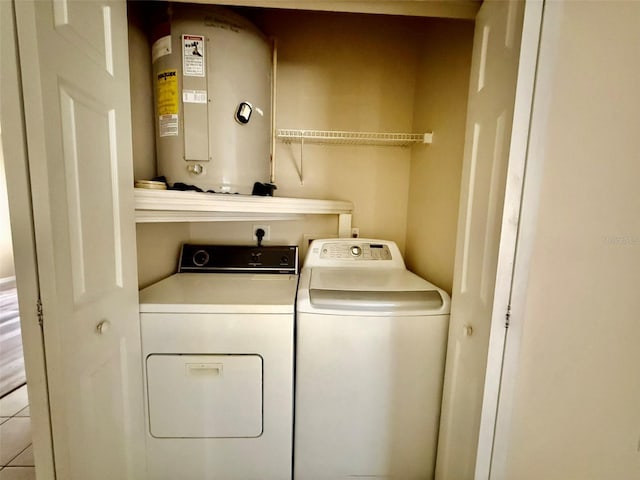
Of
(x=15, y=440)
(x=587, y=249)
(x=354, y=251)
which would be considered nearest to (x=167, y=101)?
(x=354, y=251)

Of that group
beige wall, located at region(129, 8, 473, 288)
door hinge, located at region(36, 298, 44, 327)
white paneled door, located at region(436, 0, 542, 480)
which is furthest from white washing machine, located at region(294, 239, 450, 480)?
door hinge, located at region(36, 298, 44, 327)

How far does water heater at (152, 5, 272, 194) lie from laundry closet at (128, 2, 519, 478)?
0.34m

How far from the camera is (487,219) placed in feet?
2.62

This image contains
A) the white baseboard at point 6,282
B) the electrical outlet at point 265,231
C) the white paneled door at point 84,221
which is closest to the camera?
the white paneled door at point 84,221

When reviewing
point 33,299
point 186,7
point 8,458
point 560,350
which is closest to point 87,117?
point 33,299

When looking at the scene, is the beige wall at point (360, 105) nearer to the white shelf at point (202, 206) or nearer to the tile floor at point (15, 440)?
the white shelf at point (202, 206)

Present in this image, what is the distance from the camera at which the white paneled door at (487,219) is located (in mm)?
684

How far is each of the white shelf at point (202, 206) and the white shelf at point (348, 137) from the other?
0.50m

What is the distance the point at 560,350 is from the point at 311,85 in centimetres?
196

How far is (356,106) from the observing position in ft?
5.98

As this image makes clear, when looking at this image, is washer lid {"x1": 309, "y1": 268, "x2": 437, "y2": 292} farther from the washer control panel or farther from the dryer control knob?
the dryer control knob

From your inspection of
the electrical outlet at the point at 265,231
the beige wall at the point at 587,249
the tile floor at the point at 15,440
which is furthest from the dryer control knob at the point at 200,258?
the beige wall at the point at 587,249

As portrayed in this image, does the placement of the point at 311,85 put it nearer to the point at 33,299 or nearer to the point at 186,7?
the point at 186,7

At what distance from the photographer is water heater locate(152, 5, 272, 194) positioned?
1.19 metres
